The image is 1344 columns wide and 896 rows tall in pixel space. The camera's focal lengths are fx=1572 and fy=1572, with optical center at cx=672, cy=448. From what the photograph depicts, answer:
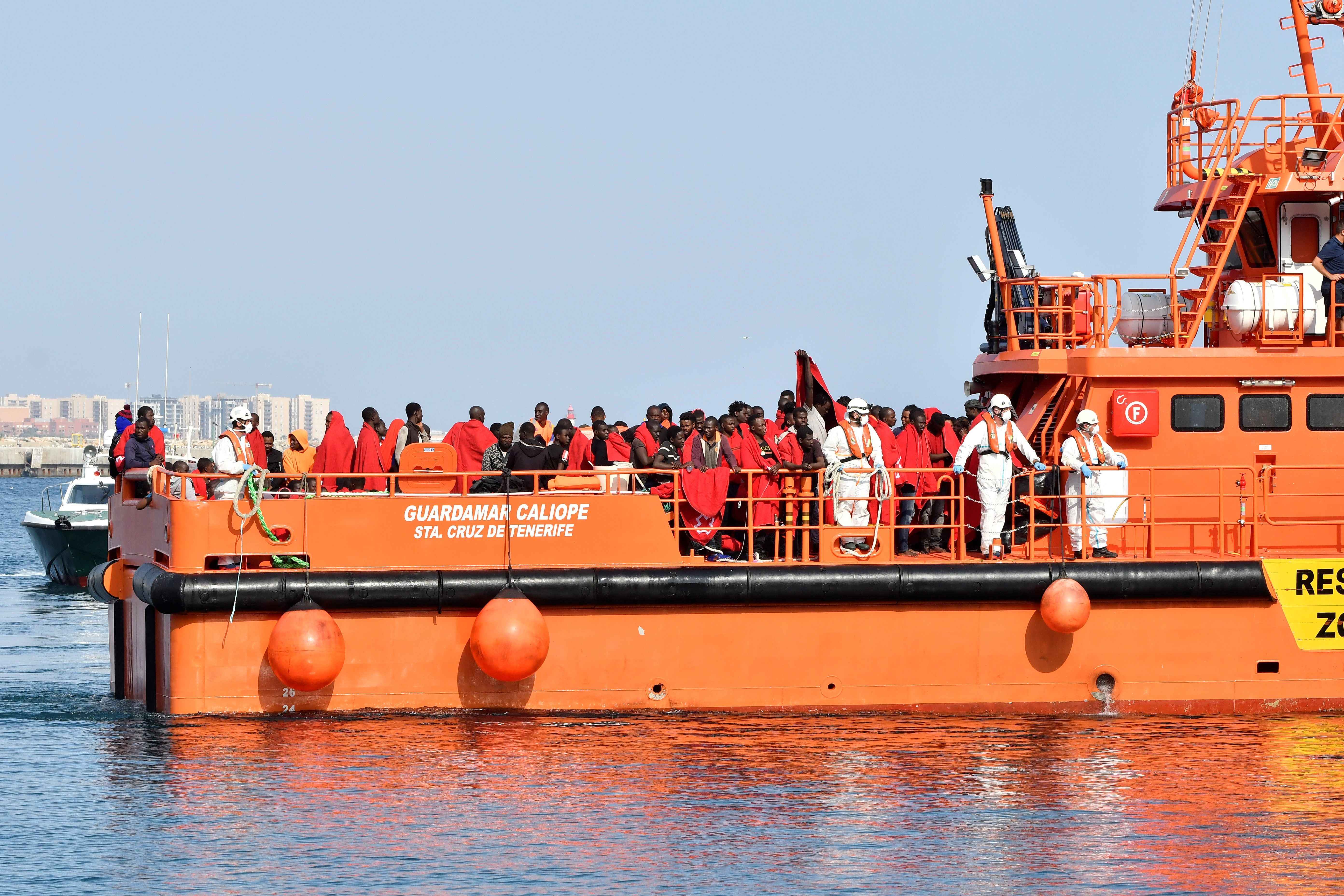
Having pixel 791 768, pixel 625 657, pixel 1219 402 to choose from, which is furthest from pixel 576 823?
pixel 1219 402

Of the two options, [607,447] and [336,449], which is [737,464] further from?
[336,449]

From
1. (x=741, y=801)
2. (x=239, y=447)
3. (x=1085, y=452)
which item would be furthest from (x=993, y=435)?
(x=239, y=447)

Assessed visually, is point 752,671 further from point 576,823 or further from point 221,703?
point 221,703

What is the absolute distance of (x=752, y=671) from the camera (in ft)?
39.1

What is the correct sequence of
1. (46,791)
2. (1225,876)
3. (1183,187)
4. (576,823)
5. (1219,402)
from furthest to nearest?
(1183,187)
(1219,402)
(46,791)
(576,823)
(1225,876)

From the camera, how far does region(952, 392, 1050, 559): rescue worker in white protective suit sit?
473 inches

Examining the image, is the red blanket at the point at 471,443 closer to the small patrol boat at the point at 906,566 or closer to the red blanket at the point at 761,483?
the small patrol boat at the point at 906,566

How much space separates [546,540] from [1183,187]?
6266 millimetres

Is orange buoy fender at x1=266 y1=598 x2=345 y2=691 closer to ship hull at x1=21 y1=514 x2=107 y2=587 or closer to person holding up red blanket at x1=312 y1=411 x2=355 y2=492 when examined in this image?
person holding up red blanket at x1=312 y1=411 x2=355 y2=492

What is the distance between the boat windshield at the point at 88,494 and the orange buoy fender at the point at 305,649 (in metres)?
22.1

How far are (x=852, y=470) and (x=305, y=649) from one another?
4.33m

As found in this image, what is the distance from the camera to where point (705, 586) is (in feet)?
38.3

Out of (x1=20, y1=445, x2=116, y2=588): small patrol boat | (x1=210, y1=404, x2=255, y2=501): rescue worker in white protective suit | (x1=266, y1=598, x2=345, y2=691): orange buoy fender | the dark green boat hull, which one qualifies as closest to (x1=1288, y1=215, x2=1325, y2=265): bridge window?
(x1=266, y1=598, x2=345, y2=691): orange buoy fender

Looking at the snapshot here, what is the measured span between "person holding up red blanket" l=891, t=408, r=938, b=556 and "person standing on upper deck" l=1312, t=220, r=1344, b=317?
133 inches
